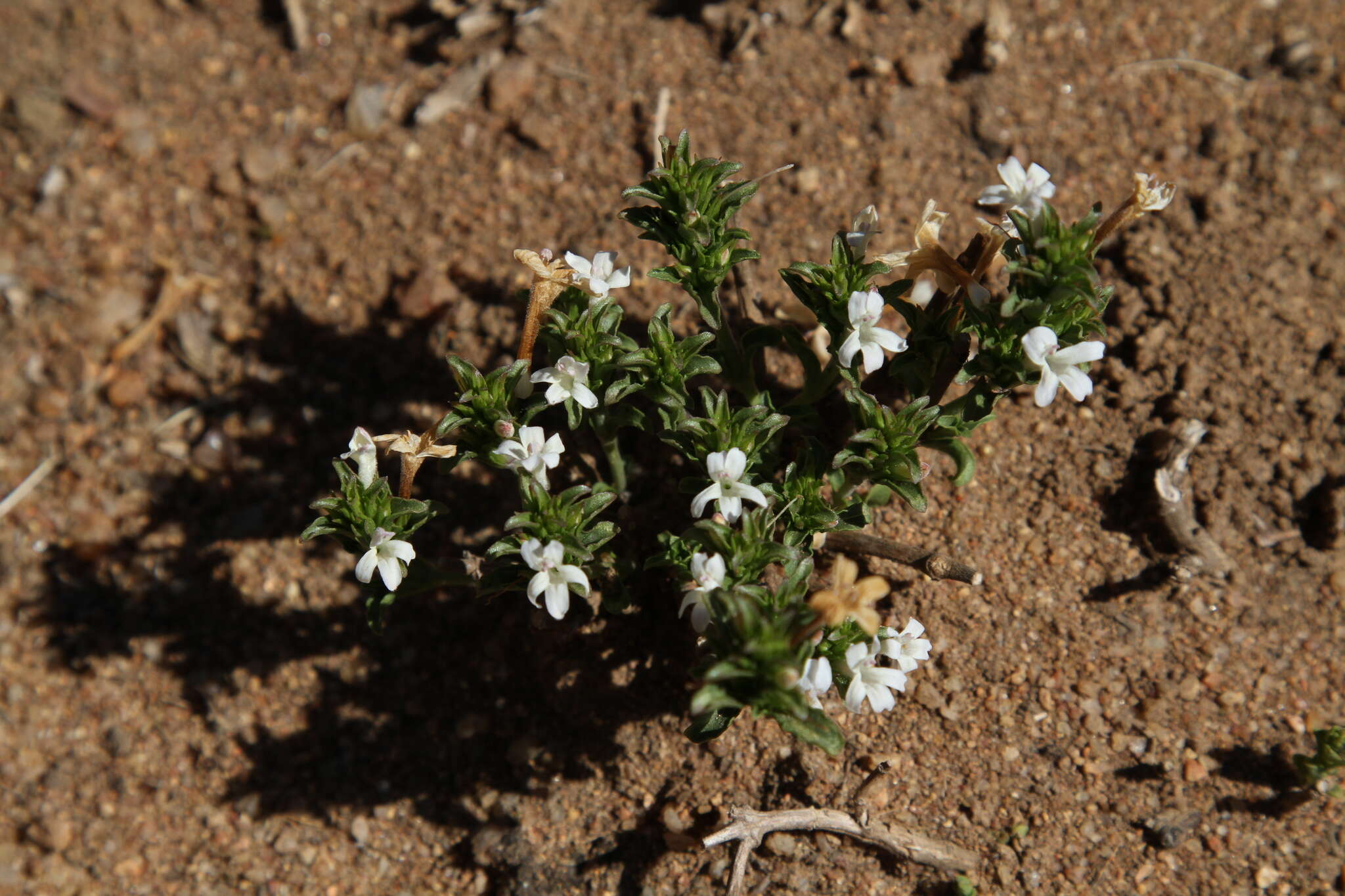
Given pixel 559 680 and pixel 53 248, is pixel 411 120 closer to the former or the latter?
pixel 53 248

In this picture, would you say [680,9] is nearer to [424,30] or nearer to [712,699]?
[424,30]

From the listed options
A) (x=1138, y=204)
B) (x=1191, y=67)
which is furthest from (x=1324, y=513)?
(x=1191, y=67)

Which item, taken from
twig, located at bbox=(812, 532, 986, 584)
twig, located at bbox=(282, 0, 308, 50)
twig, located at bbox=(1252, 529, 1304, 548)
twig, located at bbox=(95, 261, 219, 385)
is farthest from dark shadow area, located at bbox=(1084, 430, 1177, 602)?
twig, located at bbox=(282, 0, 308, 50)

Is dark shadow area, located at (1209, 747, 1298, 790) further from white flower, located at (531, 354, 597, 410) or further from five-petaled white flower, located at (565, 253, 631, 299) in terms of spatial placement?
five-petaled white flower, located at (565, 253, 631, 299)

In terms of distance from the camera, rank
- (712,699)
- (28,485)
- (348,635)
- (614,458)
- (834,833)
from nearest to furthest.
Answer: (712,699) → (834,833) → (614,458) → (348,635) → (28,485)

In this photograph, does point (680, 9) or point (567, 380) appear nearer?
point (567, 380)

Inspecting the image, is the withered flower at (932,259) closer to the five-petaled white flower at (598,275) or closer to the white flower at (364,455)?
the five-petaled white flower at (598,275)

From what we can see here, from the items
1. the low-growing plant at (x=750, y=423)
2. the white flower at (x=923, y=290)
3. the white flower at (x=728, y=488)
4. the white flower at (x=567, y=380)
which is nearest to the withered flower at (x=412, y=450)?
the low-growing plant at (x=750, y=423)
